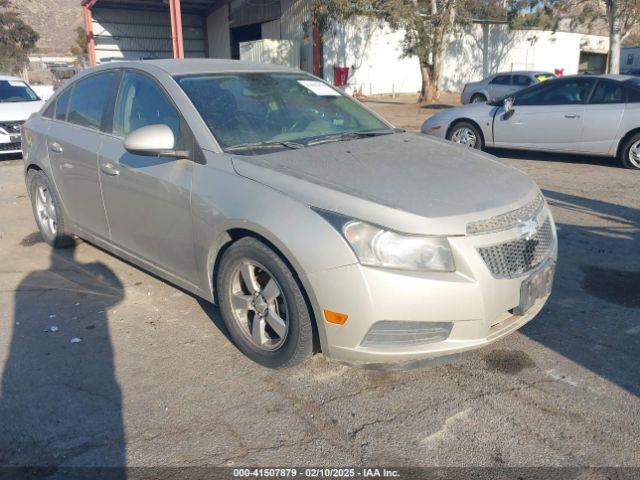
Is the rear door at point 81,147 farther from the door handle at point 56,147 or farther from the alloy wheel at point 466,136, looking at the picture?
the alloy wheel at point 466,136

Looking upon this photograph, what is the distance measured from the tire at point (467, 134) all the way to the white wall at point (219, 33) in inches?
881

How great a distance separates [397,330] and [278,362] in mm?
768

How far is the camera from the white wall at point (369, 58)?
2844cm

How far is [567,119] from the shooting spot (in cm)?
934

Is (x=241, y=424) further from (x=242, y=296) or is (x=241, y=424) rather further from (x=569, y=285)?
(x=569, y=285)

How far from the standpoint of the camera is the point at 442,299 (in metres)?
2.87

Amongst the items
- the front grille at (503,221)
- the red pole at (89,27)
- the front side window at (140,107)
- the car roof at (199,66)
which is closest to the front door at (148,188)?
the front side window at (140,107)

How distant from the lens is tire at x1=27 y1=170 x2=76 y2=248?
17.4 ft

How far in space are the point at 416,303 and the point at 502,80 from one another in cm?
2115

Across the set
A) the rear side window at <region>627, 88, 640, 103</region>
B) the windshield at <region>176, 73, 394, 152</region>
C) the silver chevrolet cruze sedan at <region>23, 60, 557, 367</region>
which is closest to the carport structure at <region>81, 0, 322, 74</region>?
the rear side window at <region>627, 88, 640, 103</region>

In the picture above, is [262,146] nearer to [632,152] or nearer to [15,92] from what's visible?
[632,152]

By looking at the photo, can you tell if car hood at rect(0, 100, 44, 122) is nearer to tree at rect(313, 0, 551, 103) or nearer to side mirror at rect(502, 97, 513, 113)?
side mirror at rect(502, 97, 513, 113)

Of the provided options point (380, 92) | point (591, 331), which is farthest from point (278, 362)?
point (380, 92)

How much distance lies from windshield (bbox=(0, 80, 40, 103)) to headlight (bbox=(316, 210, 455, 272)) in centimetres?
1147
